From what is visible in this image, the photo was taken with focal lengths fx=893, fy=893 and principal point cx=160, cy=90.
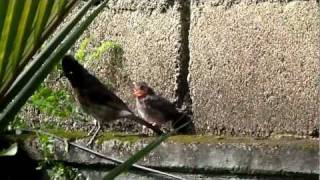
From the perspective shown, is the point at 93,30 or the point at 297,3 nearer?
the point at 297,3

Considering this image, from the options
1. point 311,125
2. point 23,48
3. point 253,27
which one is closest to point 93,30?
point 253,27

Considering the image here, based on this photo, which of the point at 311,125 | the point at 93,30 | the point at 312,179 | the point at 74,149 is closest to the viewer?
the point at 312,179

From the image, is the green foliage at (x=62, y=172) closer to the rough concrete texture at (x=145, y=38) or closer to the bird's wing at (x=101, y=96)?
the bird's wing at (x=101, y=96)

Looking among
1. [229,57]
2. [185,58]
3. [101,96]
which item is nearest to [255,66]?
[229,57]

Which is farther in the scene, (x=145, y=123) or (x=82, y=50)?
(x=82, y=50)

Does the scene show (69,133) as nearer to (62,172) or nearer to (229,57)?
(62,172)

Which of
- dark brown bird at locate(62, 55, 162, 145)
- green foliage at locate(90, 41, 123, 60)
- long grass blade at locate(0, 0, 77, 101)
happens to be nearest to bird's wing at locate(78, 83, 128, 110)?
dark brown bird at locate(62, 55, 162, 145)

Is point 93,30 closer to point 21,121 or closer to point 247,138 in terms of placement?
point 21,121

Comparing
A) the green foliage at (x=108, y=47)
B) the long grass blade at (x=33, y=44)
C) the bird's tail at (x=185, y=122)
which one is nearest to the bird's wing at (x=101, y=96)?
the green foliage at (x=108, y=47)
